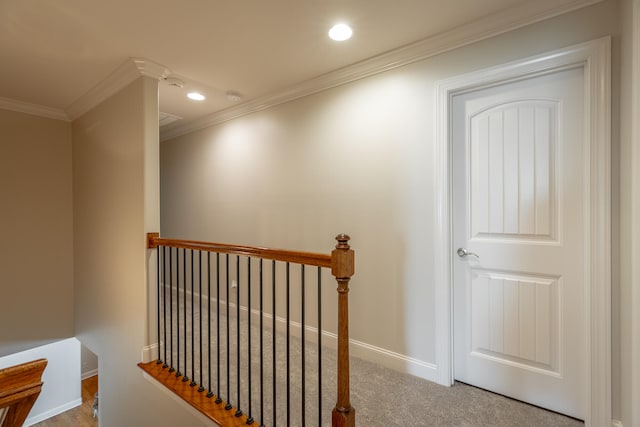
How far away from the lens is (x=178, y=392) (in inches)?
78.7

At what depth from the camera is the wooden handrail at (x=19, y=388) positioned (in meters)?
0.86

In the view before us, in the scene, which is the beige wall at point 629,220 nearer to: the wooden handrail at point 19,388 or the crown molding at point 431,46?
the crown molding at point 431,46

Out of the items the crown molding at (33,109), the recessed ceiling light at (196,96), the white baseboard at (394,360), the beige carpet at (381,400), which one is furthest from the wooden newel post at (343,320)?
the crown molding at (33,109)

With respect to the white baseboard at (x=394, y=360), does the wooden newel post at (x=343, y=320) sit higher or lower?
higher

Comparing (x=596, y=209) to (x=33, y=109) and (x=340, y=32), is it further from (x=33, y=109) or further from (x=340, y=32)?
(x=33, y=109)

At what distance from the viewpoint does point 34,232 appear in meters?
3.35

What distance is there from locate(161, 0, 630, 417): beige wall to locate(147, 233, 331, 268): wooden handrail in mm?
968

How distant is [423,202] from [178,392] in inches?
81.9

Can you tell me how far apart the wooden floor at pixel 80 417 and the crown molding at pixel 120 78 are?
394 cm

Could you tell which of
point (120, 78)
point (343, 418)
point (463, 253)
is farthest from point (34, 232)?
point (463, 253)

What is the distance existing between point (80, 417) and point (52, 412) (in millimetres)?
390

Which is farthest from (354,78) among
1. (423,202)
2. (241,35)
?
(423,202)

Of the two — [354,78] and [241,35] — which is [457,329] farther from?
[241,35]

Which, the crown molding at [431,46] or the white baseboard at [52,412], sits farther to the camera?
the white baseboard at [52,412]
